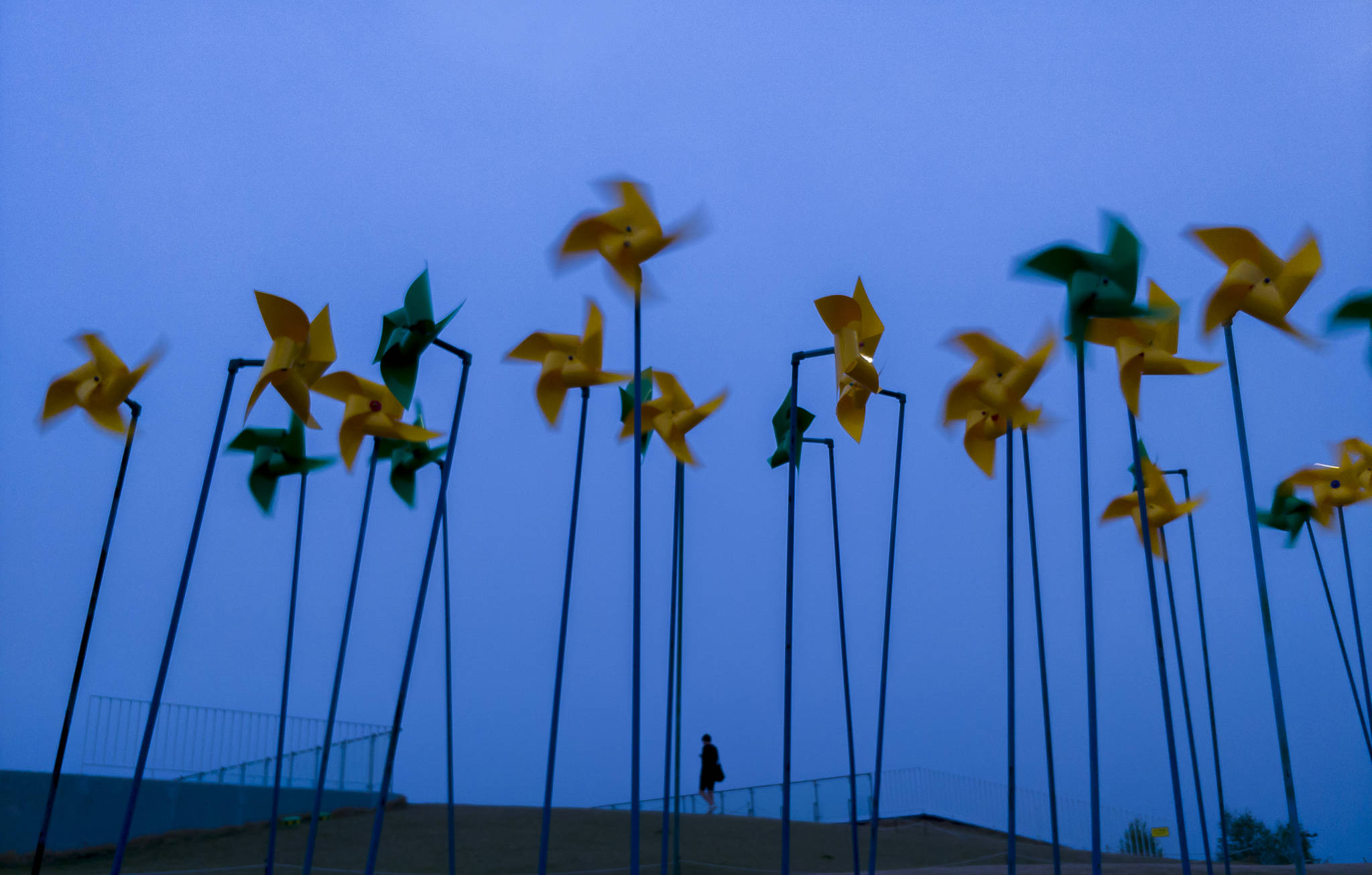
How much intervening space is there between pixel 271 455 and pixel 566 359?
3.47 m

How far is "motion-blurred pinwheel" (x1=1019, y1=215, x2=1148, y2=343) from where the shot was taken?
22.4ft

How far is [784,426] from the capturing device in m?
9.94

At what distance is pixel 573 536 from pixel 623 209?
264 cm

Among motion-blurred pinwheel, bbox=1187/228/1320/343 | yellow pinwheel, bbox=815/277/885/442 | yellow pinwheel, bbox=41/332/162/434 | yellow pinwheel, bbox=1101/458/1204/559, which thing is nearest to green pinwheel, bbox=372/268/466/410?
yellow pinwheel, bbox=41/332/162/434

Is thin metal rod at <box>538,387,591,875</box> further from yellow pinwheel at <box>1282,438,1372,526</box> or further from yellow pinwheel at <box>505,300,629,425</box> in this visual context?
yellow pinwheel at <box>1282,438,1372,526</box>

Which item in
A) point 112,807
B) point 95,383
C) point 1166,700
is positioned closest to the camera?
point 1166,700

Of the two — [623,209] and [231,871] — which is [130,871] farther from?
[623,209]

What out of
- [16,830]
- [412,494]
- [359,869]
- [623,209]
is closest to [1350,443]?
[623,209]

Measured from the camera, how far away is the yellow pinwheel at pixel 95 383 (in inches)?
360

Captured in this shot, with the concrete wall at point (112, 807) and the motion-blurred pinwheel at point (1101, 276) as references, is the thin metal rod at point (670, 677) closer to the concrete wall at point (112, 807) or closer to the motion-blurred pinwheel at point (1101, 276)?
the motion-blurred pinwheel at point (1101, 276)

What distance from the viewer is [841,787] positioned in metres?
18.6

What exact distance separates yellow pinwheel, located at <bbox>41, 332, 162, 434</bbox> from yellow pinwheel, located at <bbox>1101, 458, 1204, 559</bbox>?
938cm

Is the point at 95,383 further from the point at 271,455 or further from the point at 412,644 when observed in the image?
the point at 412,644

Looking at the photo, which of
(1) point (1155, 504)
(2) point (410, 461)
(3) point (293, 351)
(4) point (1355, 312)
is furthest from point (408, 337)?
(4) point (1355, 312)
